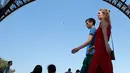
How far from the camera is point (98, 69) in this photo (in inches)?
190

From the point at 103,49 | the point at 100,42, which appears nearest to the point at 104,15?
the point at 100,42

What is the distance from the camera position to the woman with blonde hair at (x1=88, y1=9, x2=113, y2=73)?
15.7 feet

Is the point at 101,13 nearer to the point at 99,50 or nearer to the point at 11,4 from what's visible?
the point at 99,50

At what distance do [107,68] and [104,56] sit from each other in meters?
0.19

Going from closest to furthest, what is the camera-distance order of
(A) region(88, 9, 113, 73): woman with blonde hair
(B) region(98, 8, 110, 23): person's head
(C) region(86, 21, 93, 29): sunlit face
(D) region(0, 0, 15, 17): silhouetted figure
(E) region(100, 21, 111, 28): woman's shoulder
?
(A) region(88, 9, 113, 73): woman with blonde hair < (E) region(100, 21, 111, 28): woman's shoulder < (B) region(98, 8, 110, 23): person's head < (C) region(86, 21, 93, 29): sunlit face < (D) region(0, 0, 15, 17): silhouetted figure

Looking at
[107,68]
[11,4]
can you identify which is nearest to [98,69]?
[107,68]

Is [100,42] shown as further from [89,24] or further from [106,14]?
[89,24]

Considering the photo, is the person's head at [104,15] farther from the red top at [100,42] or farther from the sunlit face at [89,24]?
the sunlit face at [89,24]

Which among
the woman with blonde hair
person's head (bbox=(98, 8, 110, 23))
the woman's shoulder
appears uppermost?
person's head (bbox=(98, 8, 110, 23))

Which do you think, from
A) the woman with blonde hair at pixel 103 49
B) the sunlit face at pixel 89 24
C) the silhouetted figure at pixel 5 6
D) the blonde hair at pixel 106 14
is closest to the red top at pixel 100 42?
the woman with blonde hair at pixel 103 49

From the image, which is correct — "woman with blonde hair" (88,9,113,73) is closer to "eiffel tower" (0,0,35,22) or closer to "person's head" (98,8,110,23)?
"person's head" (98,8,110,23)

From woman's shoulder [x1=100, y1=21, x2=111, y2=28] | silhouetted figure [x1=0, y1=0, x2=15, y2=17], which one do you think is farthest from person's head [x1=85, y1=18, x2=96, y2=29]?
silhouetted figure [x1=0, y1=0, x2=15, y2=17]

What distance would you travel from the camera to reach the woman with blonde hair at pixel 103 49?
479cm

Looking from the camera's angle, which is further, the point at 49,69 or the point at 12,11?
the point at 12,11
